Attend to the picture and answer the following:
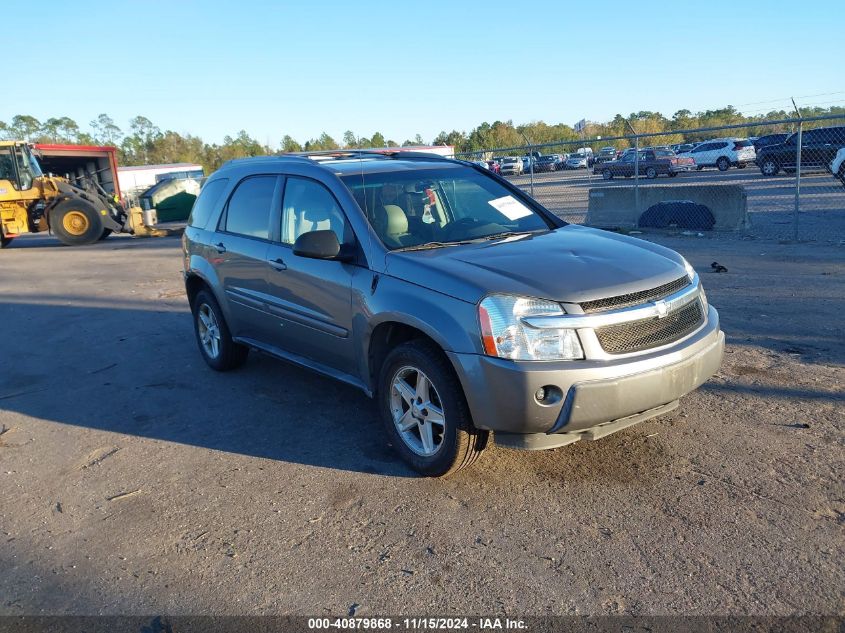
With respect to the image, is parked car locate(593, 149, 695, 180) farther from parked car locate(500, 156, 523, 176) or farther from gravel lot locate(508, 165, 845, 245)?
parked car locate(500, 156, 523, 176)

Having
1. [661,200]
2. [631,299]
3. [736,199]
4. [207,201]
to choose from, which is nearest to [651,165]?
[661,200]

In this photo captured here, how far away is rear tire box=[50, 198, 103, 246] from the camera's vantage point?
19.8 metres

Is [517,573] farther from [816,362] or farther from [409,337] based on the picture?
[816,362]

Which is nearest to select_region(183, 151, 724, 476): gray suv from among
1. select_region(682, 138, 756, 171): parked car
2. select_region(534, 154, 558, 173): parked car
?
select_region(682, 138, 756, 171): parked car

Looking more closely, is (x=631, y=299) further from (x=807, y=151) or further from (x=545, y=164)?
(x=545, y=164)

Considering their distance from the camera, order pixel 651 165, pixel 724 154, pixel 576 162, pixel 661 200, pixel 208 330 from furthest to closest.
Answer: pixel 576 162 < pixel 724 154 < pixel 651 165 < pixel 661 200 < pixel 208 330

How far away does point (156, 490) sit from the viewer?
4.27m

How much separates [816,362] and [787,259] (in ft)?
16.8

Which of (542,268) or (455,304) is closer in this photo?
(455,304)

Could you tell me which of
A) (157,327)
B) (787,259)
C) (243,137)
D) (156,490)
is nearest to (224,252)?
(156,490)

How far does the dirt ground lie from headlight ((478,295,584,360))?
827mm

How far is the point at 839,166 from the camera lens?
52.6ft

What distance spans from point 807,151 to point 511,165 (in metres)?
29.3

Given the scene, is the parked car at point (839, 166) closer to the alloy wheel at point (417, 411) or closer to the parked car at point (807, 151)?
the parked car at point (807, 151)
